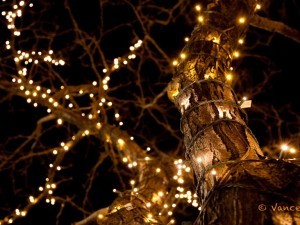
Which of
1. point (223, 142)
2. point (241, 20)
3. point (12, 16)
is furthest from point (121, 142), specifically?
point (223, 142)

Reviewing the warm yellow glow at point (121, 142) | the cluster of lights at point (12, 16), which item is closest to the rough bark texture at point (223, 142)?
the warm yellow glow at point (121, 142)

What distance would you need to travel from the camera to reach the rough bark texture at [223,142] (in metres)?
1.37

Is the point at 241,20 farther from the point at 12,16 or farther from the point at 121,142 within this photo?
the point at 12,16

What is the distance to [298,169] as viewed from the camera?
145cm

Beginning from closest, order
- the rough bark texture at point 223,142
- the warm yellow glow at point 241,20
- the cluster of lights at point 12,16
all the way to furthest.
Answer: the rough bark texture at point 223,142, the warm yellow glow at point 241,20, the cluster of lights at point 12,16

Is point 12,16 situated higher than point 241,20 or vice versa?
point 12,16

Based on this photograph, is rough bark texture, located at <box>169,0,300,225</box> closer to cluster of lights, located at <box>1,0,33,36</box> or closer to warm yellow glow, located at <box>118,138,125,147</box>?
warm yellow glow, located at <box>118,138,125,147</box>

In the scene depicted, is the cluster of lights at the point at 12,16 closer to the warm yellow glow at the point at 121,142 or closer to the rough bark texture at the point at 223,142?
the warm yellow glow at the point at 121,142

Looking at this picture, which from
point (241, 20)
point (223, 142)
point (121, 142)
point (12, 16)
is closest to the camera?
point (223, 142)

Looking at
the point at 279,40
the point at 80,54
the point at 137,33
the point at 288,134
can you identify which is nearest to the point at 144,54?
the point at 137,33

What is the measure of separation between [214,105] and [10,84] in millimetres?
3837

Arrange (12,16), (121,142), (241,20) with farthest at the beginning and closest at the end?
(12,16) → (121,142) → (241,20)

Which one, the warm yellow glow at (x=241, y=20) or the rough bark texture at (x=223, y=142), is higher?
the warm yellow glow at (x=241, y=20)

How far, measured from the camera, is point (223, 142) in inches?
73.6
